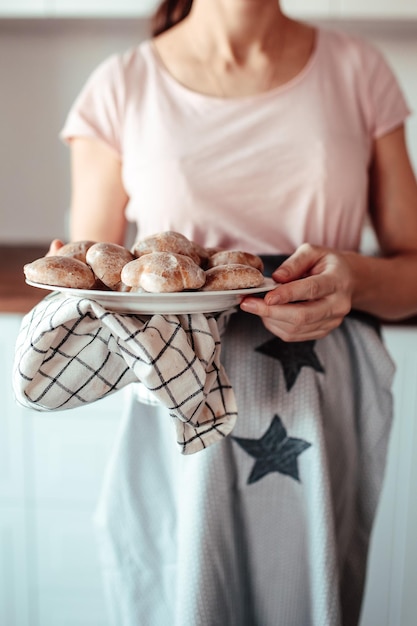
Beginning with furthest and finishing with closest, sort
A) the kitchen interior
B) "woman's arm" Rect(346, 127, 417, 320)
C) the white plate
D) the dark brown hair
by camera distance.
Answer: the kitchen interior
the dark brown hair
"woman's arm" Rect(346, 127, 417, 320)
the white plate

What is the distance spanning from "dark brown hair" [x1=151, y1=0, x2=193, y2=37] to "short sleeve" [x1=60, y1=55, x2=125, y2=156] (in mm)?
129

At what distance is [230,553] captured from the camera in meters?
0.77

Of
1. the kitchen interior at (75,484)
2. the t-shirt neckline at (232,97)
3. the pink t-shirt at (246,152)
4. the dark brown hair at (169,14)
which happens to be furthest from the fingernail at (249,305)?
the kitchen interior at (75,484)

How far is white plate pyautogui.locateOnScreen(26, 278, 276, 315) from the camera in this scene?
534 millimetres

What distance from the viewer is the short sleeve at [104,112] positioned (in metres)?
0.86

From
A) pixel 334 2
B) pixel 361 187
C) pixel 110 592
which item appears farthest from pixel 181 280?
pixel 334 2

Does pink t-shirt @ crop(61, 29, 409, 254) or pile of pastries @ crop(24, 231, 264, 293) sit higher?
pink t-shirt @ crop(61, 29, 409, 254)

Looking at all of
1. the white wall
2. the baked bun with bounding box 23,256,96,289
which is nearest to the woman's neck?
the baked bun with bounding box 23,256,96,289

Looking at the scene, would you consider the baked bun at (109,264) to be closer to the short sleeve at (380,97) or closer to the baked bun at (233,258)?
the baked bun at (233,258)

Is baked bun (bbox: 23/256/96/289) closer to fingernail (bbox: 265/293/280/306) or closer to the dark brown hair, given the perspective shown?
fingernail (bbox: 265/293/280/306)

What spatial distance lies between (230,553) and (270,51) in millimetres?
606

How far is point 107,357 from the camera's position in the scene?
23.4 inches

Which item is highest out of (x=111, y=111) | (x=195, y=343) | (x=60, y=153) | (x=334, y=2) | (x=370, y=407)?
(x=334, y=2)

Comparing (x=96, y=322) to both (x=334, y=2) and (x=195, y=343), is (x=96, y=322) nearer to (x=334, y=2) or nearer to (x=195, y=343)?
(x=195, y=343)
